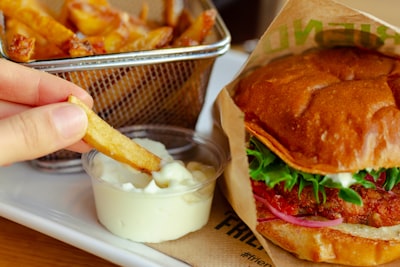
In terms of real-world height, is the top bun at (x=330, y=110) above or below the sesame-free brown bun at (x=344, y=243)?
above

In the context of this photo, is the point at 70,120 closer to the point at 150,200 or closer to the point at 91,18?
the point at 150,200

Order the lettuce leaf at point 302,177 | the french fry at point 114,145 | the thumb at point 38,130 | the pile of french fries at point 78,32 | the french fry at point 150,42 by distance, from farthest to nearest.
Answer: the french fry at point 150,42 → the pile of french fries at point 78,32 → the lettuce leaf at point 302,177 → the french fry at point 114,145 → the thumb at point 38,130

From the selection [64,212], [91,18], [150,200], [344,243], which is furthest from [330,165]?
[91,18]

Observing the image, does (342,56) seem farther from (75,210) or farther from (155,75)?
(75,210)

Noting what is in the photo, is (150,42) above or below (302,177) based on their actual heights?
above

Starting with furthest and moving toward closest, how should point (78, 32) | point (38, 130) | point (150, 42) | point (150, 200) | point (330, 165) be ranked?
point (78, 32)
point (150, 42)
point (150, 200)
point (330, 165)
point (38, 130)

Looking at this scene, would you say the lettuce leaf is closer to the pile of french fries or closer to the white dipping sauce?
the white dipping sauce

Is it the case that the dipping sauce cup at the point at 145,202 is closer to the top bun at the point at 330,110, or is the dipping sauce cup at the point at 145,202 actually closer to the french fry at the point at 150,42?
the top bun at the point at 330,110

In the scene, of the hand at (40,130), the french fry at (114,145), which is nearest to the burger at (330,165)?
the french fry at (114,145)
